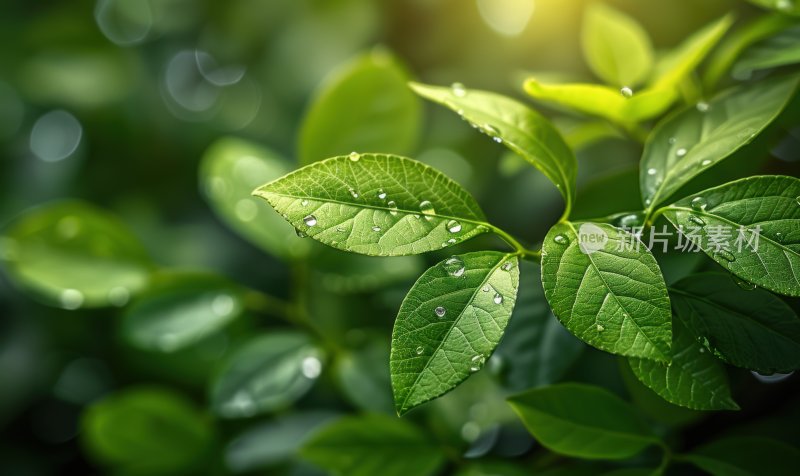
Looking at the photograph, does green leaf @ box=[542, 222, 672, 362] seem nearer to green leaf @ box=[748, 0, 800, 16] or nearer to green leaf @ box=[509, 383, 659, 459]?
green leaf @ box=[509, 383, 659, 459]

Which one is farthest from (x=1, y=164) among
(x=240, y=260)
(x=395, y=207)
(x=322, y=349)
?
(x=395, y=207)

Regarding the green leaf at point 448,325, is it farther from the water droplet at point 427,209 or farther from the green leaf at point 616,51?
the green leaf at point 616,51

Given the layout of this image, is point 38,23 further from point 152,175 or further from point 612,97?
point 612,97

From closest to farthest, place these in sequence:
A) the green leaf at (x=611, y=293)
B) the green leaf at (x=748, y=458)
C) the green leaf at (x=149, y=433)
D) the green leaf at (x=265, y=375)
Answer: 1. the green leaf at (x=611, y=293)
2. the green leaf at (x=748, y=458)
3. the green leaf at (x=265, y=375)
4. the green leaf at (x=149, y=433)

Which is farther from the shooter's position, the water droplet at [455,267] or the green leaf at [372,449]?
the green leaf at [372,449]

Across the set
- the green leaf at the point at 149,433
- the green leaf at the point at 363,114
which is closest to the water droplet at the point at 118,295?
the green leaf at the point at 149,433

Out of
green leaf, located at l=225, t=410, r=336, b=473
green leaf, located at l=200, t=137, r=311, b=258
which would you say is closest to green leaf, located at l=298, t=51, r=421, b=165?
green leaf, located at l=200, t=137, r=311, b=258

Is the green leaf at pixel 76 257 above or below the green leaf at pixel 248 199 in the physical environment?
below
